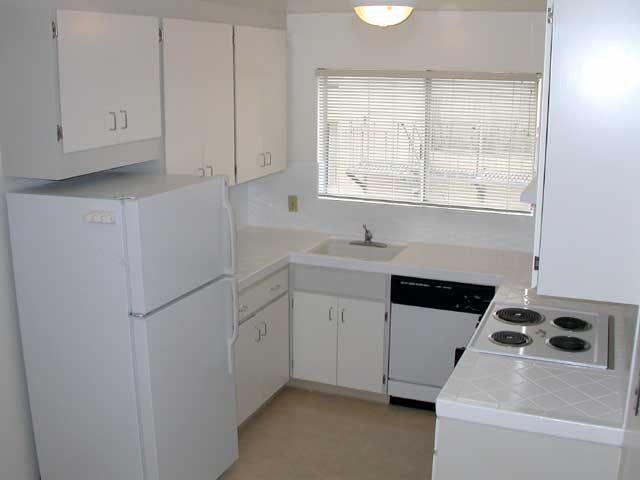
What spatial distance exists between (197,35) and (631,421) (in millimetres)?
2805

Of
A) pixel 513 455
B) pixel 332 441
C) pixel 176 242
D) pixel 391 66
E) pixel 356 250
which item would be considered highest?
pixel 391 66

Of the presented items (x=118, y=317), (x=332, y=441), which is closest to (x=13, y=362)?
(x=118, y=317)

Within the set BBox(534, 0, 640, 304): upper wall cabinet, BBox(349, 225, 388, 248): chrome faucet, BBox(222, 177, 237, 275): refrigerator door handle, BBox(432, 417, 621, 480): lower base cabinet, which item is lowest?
BBox(432, 417, 621, 480): lower base cabinet

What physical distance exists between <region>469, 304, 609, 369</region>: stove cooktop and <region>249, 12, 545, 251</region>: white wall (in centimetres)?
136

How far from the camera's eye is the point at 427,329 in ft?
14.2

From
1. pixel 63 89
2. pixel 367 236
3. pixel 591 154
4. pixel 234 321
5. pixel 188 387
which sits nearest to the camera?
pixel 591 154

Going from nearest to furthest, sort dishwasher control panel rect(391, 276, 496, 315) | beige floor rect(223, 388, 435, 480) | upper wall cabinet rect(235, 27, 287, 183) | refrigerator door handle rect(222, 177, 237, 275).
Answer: refrigerator door handle rect(222, 177, 237, 275) < beige floor rect(223, 388, 435, 480) < dishwasher control panel rect(391, 276, 496, 315) < upper wall cabinet rect(235, 27, 287, 183)

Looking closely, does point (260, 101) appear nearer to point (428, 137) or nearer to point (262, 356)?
point (428, 137)

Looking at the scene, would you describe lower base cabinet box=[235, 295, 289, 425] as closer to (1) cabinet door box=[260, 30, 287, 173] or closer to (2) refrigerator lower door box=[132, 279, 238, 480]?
(2) refrigerator lower door box=[132, 279, 238, 480]

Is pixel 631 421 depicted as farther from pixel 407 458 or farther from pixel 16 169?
pixel 16 169

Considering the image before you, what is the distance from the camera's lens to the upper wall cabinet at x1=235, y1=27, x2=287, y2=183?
14.1 feet

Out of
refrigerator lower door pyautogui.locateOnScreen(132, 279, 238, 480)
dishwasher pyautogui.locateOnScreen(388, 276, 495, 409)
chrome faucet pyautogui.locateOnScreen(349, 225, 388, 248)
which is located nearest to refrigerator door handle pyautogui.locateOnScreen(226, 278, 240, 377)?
refrigerator lower door pyautogui.locateOnScreen(132, 279, 238, 480)

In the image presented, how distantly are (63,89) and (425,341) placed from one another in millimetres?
2510

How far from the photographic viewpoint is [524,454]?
247cm
